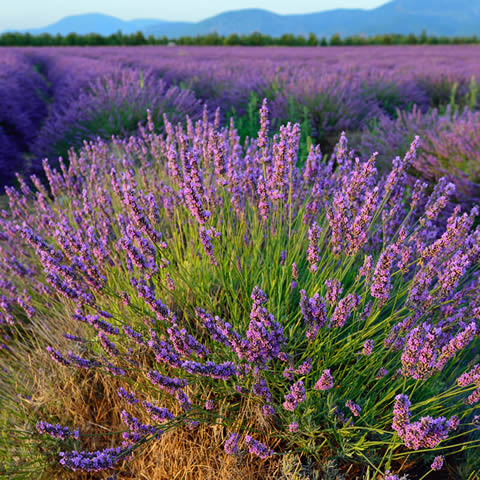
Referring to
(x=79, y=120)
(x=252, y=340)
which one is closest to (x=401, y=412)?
(x=252, y=340)

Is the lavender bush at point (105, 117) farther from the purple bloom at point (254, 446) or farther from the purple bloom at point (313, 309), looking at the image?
the purple bloom at point (254, 446)

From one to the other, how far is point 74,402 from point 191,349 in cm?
93

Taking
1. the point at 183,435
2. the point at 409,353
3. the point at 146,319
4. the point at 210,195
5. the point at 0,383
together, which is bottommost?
the point at 0,383

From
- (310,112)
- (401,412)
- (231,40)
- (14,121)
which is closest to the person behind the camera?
(401,412)

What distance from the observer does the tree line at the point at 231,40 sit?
30.3 m

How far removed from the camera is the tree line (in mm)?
30297

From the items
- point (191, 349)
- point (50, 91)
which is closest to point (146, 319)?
point (191, 349)

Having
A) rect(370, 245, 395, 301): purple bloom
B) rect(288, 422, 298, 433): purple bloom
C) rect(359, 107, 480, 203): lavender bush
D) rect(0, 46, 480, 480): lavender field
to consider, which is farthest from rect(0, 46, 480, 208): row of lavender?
rect(288, 422, 298, 433): purple bloom

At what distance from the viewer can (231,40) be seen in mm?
30719

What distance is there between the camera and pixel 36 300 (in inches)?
102

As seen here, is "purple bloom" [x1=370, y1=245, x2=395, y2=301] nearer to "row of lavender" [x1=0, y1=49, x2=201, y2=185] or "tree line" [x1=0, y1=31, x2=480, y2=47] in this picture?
"row of lavender" [x1=0, y1=49, x2=201, y2=185]

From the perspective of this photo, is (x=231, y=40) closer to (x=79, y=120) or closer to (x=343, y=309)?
(x=79, y=120)

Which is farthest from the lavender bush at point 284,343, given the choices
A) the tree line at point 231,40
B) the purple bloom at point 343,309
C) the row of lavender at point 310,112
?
the tree line at point 231,40

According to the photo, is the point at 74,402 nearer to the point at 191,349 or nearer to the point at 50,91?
the point at 191,349
